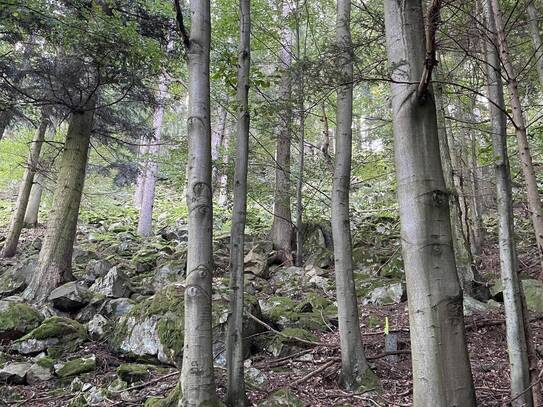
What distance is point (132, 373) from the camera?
168 inches

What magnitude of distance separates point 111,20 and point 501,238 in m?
5.75

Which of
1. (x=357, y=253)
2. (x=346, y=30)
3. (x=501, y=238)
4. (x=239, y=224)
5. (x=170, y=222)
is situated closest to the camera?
(x=501, y=238)

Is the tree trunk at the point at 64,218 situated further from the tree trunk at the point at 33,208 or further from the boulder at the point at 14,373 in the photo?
the tree trunk at the point at 33,208

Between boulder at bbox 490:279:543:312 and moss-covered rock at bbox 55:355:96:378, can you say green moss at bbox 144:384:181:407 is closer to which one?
moss-covered rock at bbox 55:355:96:378

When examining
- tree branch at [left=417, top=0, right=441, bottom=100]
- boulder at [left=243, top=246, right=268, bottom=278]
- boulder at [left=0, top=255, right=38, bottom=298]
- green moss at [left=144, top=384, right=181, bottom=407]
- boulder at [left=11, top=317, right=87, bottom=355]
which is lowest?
green moss at [left=144, top=384, right=181, bottom=407]

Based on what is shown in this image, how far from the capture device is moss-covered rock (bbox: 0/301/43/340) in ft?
17.6

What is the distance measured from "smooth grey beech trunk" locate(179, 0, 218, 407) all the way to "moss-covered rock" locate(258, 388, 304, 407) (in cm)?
64

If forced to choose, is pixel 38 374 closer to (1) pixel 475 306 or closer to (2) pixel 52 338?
(2) pixel 52 338

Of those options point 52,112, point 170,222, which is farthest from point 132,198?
point 52,112

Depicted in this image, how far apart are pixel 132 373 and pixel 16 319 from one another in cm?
238

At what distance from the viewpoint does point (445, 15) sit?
15.2 ft

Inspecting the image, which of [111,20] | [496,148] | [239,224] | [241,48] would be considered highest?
[111,20]

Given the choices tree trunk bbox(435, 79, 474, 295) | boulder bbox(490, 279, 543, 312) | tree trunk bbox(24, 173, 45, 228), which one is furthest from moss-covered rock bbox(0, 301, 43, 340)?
tree trunk bbox(24, 173, 45, 228)

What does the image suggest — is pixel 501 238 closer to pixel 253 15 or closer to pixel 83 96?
pixel 253 15
